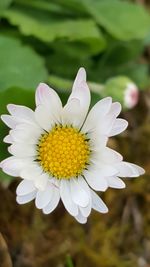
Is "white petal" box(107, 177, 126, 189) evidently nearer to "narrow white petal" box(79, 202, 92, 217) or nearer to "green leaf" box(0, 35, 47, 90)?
"narrow white petal" box(79, 202, 92, 217)

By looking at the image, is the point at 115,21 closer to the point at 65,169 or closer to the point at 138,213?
the point at 138,213

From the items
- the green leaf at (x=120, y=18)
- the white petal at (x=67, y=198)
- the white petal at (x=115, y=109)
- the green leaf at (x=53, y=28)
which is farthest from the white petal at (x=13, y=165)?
the green leaf at (x=120, y=18)

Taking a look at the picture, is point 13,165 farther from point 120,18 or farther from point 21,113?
point 120,18

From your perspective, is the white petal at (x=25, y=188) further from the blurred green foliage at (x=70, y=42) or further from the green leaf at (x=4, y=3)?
the green leaf at (x=4, y=3)

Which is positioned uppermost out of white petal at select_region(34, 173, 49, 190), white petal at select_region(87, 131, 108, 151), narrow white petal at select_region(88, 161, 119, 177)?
white petal at select_region(87, 131, 108, 151)

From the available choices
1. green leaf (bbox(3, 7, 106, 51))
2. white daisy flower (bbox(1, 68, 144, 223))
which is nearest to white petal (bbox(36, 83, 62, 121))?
white daisy flower (bbox(1, 68, 144, 223))

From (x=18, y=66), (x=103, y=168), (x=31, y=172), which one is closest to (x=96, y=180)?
(x=103, y=168)
